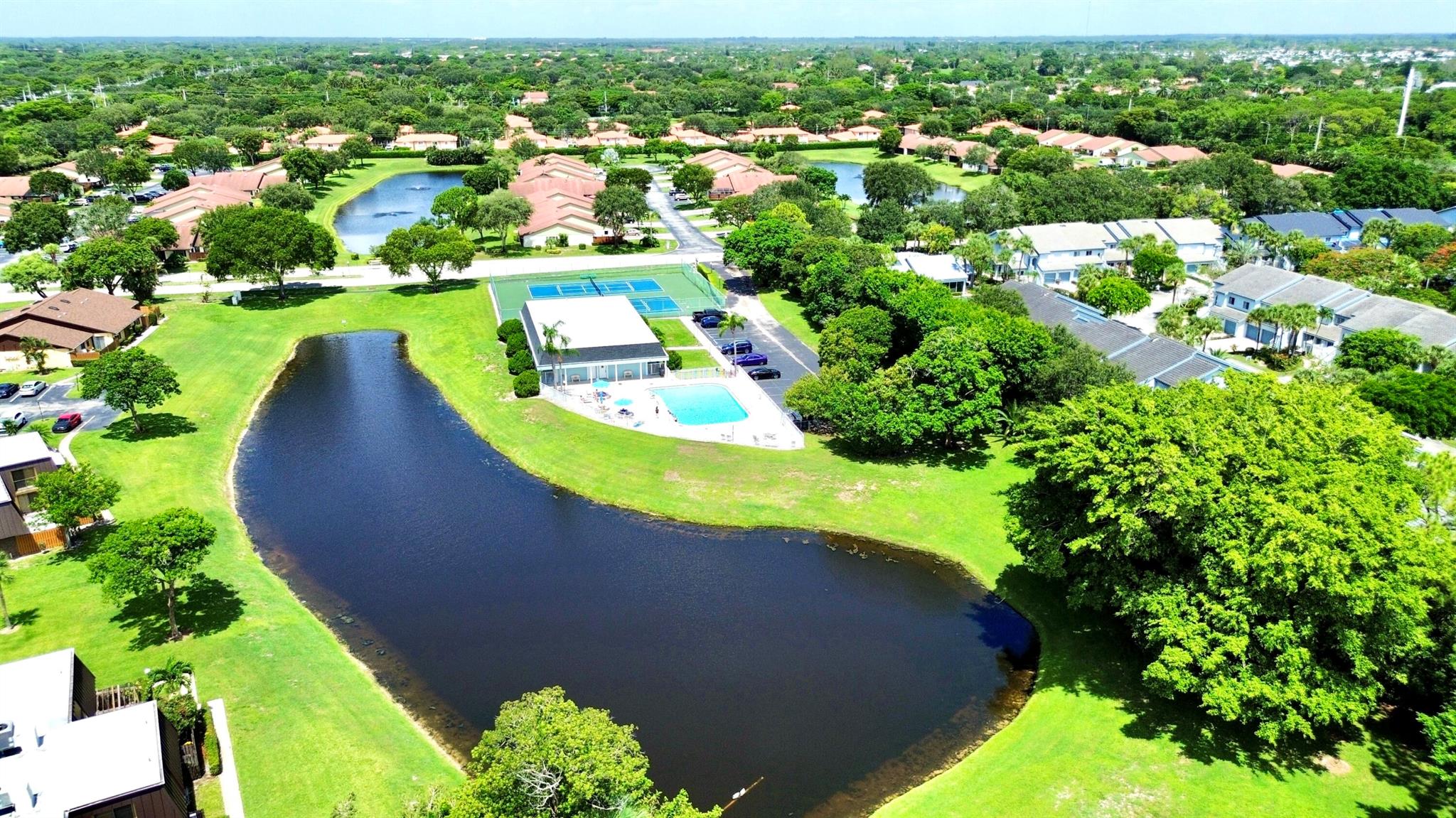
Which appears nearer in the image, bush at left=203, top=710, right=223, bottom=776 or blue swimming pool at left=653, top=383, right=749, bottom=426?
bush at left=203, top=710, right=223, bottom=776

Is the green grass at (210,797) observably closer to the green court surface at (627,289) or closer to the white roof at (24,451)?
the white roof at (24,451)

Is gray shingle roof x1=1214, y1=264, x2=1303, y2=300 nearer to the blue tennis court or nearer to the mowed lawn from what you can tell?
the mowed lawn

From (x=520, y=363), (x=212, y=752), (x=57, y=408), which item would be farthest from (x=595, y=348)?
(x=212, y=752)

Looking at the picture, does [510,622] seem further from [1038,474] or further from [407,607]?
→ [1038,474]

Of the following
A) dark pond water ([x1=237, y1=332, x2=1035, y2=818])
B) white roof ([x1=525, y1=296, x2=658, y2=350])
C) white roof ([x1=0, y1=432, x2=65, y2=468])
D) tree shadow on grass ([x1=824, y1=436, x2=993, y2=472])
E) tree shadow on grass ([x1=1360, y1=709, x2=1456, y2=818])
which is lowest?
dark pond water ([x1=237, y1=332, x2=1035, y2=818])

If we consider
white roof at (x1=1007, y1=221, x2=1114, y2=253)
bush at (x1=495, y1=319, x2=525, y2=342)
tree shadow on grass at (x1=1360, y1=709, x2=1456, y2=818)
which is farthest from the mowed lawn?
white roof at (x1=1007, y1=221, x2=1114, y2=253)

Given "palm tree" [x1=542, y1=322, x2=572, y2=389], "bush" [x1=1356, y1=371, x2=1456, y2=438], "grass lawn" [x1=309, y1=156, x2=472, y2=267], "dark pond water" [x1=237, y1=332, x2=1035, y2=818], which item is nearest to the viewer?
"dark pond water" [x1=237, y1=332, x2=1035, y2=818]
